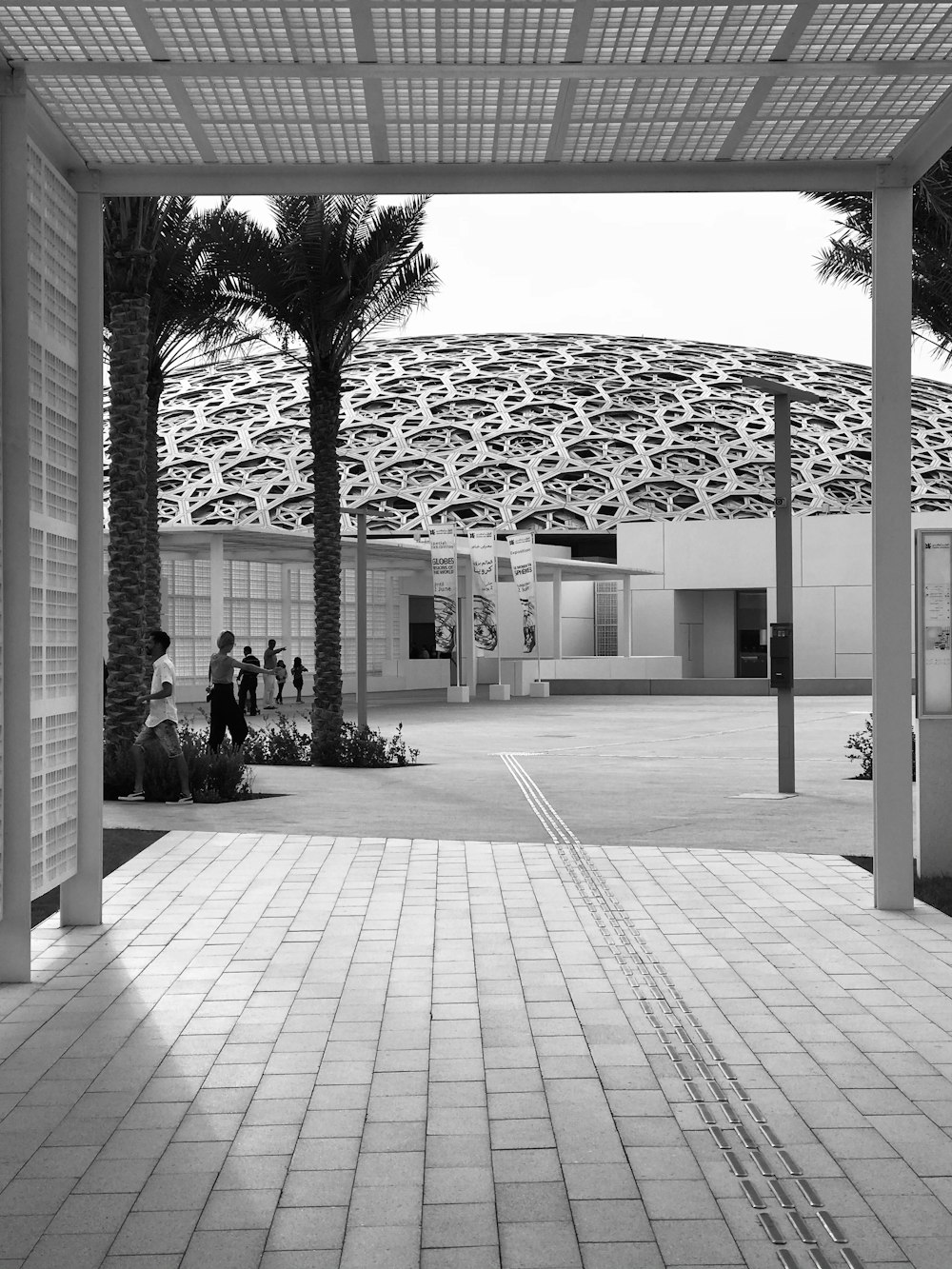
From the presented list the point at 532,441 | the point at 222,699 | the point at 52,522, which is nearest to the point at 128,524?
the point at 222,699

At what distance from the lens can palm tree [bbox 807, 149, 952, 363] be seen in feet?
44.3

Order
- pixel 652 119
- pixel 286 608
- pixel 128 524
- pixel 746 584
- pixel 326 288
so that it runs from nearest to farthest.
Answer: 1. pixel 652 119
2. pixel 128 524
3. pixel 326 288
4. pixel 286 608
5. pixel 746 584

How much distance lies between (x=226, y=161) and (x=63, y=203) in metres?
0.80

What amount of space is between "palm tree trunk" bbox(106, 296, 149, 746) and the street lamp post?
6.07 m

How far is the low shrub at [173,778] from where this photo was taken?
1231cm

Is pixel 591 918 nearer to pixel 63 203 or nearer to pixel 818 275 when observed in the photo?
pixel 63 203

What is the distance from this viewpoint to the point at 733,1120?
3943 millimetres

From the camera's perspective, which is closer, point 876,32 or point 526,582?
point 876,32

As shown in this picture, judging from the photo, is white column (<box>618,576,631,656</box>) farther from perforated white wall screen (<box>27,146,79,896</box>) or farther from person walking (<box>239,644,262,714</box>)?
perforated white wall screen (<box>27,146,79,896</box>)

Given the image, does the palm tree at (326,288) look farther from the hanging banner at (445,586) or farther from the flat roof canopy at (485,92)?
the flat roof canopy at (485,92)

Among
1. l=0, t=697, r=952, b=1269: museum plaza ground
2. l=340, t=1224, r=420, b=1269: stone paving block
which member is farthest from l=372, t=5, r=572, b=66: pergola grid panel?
l=340, t=1224, r=420, b=1269: stone paving block

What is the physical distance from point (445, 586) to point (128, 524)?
12229mm

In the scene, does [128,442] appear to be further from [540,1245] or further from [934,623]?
[540,1245]

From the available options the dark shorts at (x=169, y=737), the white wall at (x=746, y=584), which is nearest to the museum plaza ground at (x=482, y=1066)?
the dark shorts at (x=169, y=737)
